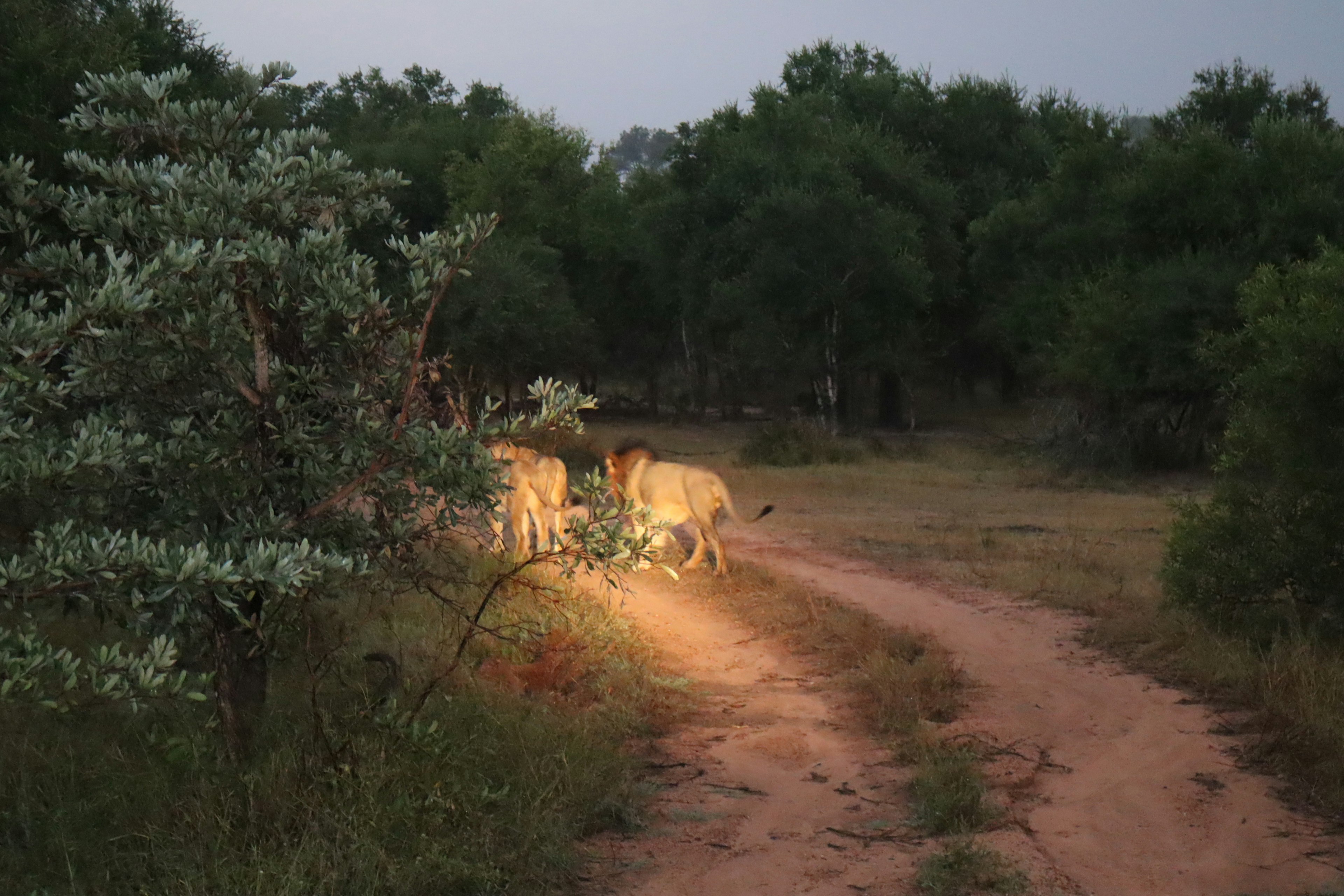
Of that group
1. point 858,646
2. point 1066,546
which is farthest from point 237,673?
point 1066,546

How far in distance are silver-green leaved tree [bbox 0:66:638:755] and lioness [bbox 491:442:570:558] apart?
18.5 feet

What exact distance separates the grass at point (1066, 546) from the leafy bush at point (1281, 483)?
37cm

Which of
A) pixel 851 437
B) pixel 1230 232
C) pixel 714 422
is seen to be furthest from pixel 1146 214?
pixel 714 422

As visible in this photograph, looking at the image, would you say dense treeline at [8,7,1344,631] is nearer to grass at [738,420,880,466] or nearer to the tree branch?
grass at [738,420,880,466]

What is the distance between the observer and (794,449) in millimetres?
23484

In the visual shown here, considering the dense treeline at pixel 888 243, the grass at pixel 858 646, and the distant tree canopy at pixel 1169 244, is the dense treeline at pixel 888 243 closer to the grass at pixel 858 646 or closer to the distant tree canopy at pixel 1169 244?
the distant tree canopy at pixel 1169 244

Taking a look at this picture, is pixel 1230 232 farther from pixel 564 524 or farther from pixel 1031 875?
pixel 1031 875

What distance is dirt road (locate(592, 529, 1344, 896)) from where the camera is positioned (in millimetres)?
5344

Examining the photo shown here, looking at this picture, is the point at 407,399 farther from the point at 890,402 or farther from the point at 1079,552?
the point at 890,402

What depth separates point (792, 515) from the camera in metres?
16.4

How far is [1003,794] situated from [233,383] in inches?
165

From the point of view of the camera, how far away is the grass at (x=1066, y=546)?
6973 mm

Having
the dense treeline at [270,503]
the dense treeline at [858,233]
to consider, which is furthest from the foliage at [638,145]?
the dense treeline at [270,503]

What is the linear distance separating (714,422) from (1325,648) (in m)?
27.0
